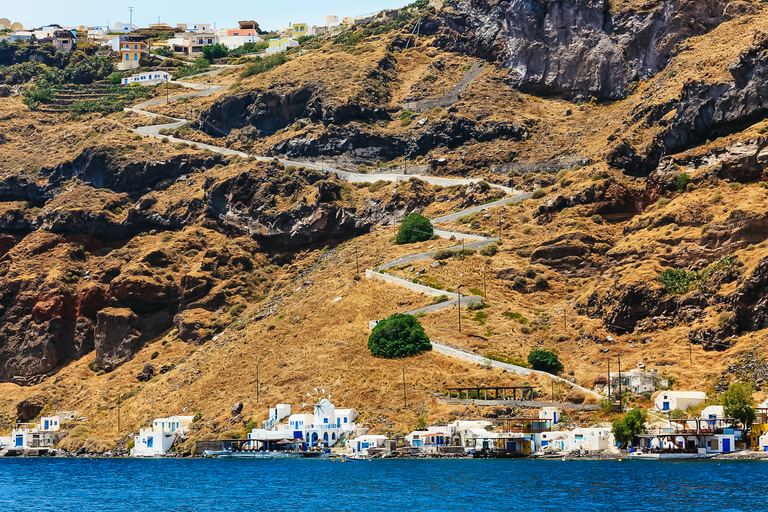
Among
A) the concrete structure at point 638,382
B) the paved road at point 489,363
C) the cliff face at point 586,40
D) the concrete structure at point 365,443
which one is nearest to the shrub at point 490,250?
the paved road at point 489,363

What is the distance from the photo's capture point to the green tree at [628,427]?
92.1m

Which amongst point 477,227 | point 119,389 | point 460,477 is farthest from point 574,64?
point 460,477

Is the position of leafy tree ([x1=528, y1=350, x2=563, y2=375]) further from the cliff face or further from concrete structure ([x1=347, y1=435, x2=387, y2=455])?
the cliff face

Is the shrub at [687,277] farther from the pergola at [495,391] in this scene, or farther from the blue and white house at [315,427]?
the blue and white house at [315,427]

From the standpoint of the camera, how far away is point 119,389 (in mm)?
130500

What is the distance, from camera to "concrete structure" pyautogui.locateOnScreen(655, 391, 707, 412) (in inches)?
3718

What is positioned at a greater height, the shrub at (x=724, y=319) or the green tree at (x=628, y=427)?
the shrub at (x=724, y=319)

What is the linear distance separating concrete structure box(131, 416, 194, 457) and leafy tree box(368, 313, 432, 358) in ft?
73.3

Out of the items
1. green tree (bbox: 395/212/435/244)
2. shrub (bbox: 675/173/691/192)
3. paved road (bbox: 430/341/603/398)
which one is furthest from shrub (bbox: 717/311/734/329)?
green tree (bbox: 395/212/435/244)

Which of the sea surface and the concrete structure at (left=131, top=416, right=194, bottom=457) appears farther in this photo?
the concrete structure at (left=131, top=416, right=194, bottom=457)

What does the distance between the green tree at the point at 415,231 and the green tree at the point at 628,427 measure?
159 ft

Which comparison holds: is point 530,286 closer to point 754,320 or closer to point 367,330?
point 367,330

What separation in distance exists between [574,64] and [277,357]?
8081 centimetres

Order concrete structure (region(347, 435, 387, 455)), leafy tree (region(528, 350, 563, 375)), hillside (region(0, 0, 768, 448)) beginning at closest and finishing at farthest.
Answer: concrete structure (region(347, 435, 387, 455)) → leafy tree (region(528, 350, 563, 375)) → hillside (region(0, 0, 768, 448))
